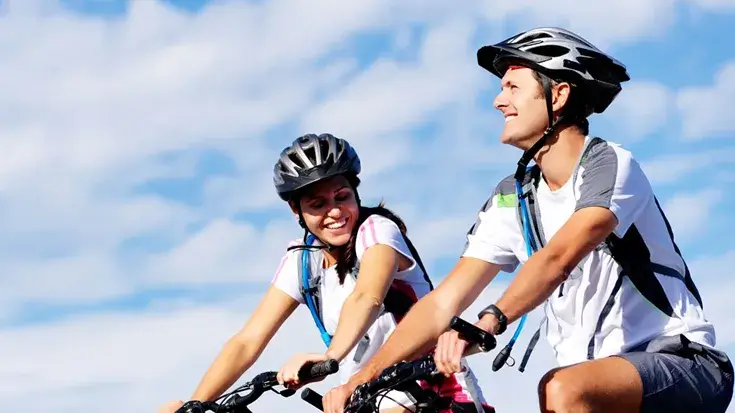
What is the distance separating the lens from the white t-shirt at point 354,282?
7.63m

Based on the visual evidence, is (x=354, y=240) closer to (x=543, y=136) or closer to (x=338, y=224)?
(x=338, y=224)

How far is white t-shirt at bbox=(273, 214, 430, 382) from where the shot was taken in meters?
7.63

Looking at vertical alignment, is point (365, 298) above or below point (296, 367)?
above

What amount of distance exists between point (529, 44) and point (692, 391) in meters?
2.06

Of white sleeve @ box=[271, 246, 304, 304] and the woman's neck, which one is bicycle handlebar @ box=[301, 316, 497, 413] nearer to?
the woman's neck

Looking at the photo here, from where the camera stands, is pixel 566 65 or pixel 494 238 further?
pixel 494 238

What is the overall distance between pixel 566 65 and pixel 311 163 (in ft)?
7.99

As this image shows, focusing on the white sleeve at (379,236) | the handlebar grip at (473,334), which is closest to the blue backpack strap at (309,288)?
the white sleeve at (379,236)

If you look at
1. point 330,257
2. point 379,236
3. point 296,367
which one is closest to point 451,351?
point 296,367

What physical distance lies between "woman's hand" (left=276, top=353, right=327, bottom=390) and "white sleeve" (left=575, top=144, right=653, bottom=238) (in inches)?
66.0

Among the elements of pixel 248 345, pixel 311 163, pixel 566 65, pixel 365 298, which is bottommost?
pixel 365 298

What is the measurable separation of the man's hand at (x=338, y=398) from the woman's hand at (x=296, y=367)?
0.86ft

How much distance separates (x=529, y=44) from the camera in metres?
6.45

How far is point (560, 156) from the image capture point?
6.14m
